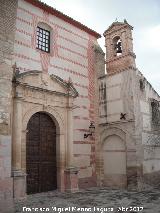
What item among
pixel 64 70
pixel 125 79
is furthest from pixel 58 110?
pixel 125 79

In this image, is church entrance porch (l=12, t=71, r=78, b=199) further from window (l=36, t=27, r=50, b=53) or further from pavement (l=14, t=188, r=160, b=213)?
window (l=36, t=27, r=50, b=53)

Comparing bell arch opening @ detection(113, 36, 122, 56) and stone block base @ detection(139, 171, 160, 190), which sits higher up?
bell arch opening @ detection(113, 36, 122, 56)

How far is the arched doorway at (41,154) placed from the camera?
10.6 m

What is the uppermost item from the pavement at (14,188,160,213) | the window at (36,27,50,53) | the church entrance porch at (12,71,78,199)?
the window at (36,27,50,53)

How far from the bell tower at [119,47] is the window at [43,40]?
11.9 ft

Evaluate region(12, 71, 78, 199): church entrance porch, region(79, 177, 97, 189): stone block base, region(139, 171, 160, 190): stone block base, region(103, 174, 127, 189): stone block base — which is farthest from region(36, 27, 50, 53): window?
region(139, 171, 160, 190): stone block base

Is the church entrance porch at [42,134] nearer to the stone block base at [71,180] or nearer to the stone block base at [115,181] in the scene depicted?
the stone block base at [71,180]

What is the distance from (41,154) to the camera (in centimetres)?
1101

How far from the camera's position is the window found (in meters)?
11.9

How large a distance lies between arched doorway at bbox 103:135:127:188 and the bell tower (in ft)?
12.0

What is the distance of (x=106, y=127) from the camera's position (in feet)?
43.1

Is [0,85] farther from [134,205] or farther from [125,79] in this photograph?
[125,79]

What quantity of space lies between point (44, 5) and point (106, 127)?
6.58m

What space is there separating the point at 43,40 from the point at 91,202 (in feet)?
24.3
